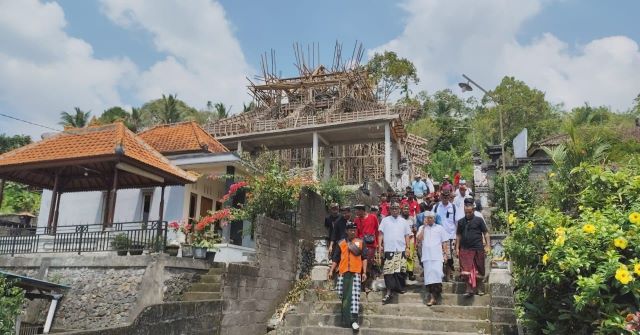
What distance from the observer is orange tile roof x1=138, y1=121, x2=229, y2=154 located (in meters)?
16.5

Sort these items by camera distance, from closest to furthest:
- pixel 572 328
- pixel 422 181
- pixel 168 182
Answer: pixel 572 328 < pixel 168 182 < pixel 422 181

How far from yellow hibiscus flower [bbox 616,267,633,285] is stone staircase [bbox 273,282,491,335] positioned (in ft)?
11.8

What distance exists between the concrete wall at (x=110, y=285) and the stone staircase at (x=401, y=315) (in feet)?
7.59

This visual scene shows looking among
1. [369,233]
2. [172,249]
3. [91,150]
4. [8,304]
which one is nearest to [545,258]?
[369,233]

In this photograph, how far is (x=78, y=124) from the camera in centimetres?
3928

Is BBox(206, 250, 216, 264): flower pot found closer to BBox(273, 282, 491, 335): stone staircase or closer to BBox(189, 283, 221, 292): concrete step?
BBox(189, 283, 221, 292): concrete step

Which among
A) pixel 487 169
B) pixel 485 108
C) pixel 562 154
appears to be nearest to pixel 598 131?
pixel 487 169

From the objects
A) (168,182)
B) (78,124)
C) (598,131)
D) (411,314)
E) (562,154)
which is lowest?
(411,314)

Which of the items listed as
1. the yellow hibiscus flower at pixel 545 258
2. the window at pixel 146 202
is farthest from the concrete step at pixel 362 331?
the window at pixel 146 202

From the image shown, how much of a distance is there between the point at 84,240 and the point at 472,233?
834 cm

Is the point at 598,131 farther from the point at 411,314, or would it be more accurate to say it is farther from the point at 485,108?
the point at 485,108

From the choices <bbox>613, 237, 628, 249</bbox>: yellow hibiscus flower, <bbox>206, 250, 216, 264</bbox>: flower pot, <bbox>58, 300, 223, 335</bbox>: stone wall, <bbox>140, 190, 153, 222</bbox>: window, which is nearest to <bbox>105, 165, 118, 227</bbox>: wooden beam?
<bbox>206, 250, 216, 264</bbox>: flower pot

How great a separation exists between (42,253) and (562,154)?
14645mm

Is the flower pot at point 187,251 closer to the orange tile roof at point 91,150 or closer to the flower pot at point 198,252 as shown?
the flower pot at point 198,252
